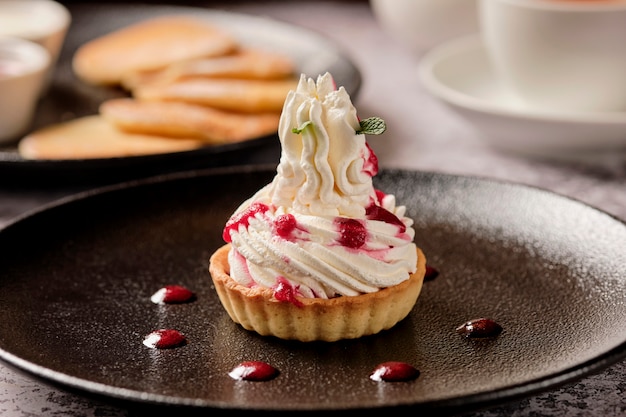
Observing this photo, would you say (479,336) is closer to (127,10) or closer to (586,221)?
(586,221)

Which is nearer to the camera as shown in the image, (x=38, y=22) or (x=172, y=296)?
(x=172, y=296)

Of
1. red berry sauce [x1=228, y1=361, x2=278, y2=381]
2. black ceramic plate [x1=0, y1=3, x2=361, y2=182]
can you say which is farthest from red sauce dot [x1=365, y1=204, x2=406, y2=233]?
black ceramic plate [x1=0, y1=3, x2=361, y2=182]

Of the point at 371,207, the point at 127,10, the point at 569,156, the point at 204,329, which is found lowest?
the point at 204,329

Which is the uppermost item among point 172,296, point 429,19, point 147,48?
point 429,19

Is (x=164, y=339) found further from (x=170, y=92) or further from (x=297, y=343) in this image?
(x=170, y=92)

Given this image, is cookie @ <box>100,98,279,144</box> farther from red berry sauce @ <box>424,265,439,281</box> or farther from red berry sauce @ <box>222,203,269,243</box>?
red berry sauce @ <box>222,203,269,243</box>

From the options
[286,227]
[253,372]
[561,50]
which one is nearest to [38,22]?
[561,50]

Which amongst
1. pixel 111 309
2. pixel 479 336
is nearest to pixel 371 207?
pixel 479 336

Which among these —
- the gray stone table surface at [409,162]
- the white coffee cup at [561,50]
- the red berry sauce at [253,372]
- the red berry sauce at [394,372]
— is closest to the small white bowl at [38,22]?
the gray stone table surface at [409,162]
